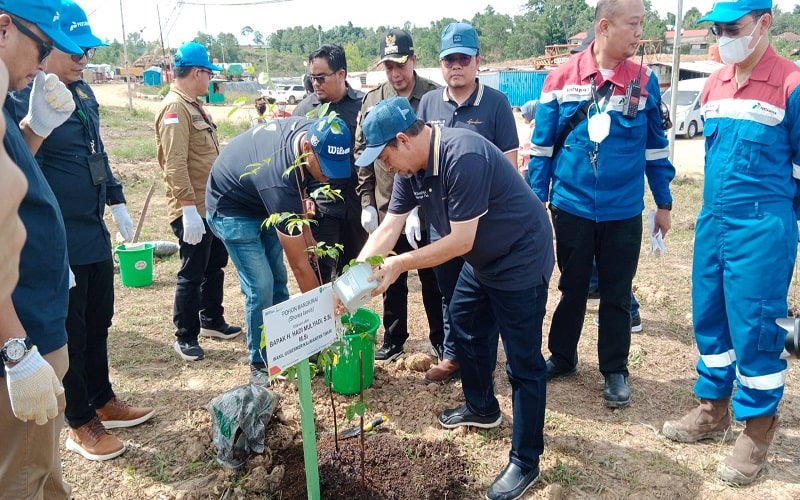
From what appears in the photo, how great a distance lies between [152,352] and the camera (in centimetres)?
435

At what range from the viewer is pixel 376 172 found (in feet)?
13.3

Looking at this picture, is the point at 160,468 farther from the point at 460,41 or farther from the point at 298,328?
the point at 460,41

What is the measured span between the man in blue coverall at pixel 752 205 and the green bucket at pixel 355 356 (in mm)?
1806

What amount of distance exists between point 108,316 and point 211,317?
4.81 feet

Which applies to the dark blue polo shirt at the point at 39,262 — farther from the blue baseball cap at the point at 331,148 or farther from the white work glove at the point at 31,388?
the blue baseball cap at the point at 331,148

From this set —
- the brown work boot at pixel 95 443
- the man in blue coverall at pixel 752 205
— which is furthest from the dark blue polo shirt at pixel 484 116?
the brown work boot at pixel 95 443

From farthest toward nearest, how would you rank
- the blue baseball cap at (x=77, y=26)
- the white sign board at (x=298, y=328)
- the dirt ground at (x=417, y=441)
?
the dirt ground at (x=417, y=441)
the blue baseball cap at (x=77, y=26)
the white sign board at (x=298, y=328)

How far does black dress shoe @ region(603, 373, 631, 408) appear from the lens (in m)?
3.57

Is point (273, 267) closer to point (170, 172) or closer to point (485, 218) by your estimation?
point (170, 172)

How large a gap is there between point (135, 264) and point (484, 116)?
3644 millimetres

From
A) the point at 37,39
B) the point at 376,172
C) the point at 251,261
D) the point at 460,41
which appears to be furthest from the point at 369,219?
the point at 37,39

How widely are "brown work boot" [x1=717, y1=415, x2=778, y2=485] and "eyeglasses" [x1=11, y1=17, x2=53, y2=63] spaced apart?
3281 mm

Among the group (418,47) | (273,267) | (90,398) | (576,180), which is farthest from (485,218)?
(418,47)

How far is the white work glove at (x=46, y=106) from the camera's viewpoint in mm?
2264
